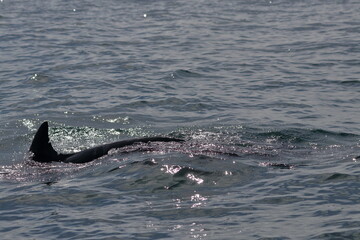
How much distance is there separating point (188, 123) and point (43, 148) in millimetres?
4070

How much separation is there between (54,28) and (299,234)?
24326 mm

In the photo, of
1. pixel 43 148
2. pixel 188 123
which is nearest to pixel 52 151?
pixel 43 148

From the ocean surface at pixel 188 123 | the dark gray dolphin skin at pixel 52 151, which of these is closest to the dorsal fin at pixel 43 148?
the dark gray dolphin skin at pixel 52 151

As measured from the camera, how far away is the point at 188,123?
55.0ft

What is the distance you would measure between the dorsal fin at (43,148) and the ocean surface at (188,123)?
0.69ft

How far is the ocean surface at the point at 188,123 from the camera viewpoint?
408 inches

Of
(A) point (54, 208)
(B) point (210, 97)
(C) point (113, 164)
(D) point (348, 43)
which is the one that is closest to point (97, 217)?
(A) point (54, 208)

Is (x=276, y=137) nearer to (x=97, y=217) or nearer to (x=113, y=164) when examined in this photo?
(x=113, y=164)

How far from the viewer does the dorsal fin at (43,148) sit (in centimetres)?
1353

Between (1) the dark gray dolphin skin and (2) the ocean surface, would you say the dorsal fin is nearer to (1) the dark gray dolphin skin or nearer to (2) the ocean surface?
(1) the dark gray dolphin skin

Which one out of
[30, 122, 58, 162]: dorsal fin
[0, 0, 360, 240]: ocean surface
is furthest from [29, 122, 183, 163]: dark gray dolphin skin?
[0, 0, 360, 240]: ocean surface

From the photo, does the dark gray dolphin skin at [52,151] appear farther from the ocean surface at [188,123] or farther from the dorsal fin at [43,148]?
the ocean surface at [188,123]

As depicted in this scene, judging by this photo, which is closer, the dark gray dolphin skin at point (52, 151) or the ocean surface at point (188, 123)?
the ocean surface at point (188, 123)

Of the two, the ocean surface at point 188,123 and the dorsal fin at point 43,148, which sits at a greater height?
the dorsal fin at point 43,148
